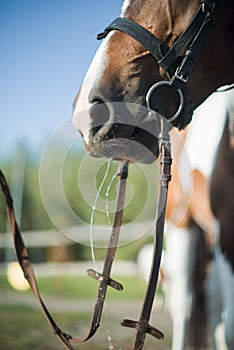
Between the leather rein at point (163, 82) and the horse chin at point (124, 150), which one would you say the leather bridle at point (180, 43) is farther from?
the horse chin at point (124, 150)

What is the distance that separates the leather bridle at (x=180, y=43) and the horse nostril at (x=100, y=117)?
0.17 metres

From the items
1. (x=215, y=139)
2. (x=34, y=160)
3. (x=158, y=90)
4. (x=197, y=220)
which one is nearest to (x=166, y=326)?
(x=197, y=220)

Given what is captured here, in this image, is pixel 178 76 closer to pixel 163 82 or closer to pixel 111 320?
pixel 163 82

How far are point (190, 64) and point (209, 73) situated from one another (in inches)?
6.1

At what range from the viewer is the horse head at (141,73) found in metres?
A: 1.72

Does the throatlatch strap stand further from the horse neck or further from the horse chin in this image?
the horse neck

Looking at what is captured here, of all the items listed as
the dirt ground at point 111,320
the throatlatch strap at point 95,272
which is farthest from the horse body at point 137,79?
the dirt ground at point 111,320

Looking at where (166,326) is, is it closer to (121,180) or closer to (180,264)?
(180,264)

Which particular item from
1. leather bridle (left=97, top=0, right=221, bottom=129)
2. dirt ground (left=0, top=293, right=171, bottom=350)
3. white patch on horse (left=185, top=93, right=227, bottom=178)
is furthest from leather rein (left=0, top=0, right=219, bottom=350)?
white patch on horse (left=185, top=93, right=227, bottom=178)

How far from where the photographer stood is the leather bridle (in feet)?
5.67

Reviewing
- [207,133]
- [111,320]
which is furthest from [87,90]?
[111,320]

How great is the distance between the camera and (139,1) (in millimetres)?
1804

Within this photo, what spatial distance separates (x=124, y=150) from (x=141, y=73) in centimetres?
28

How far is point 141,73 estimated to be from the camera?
1.76 metres
